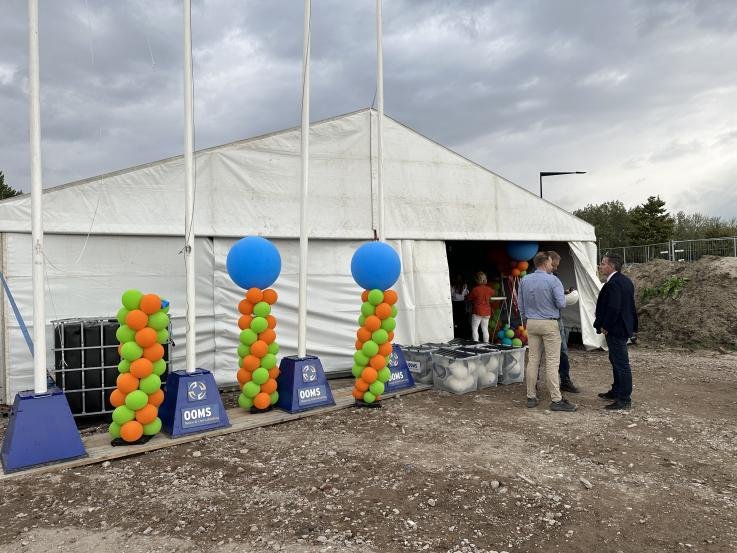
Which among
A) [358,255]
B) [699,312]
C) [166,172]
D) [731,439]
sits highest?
[166,172]

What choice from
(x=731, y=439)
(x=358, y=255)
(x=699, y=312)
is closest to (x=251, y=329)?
(x=358, y=255)

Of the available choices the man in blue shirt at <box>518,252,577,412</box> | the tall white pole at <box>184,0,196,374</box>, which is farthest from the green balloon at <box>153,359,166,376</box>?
the man in blue shirt at <box>518,252,577,412</box>

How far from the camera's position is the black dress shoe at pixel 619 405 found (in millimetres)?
5848

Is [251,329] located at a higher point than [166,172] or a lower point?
lower

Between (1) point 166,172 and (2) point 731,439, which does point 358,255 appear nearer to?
(1) point 166,172

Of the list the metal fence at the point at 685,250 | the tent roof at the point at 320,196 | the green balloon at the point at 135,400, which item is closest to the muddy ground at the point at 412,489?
the green balloon at the point at 135,400

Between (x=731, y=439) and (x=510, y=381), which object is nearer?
(x=731, y=439)

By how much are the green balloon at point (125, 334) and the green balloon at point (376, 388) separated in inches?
102

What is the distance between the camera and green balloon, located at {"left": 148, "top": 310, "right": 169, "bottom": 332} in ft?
15.1

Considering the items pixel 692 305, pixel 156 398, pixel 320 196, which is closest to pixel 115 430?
pixel 156 398

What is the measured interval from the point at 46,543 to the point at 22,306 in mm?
3565

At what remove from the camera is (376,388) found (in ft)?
19.5

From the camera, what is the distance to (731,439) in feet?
16.1

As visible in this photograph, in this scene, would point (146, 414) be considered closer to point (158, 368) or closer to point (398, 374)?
point (158, 368)
